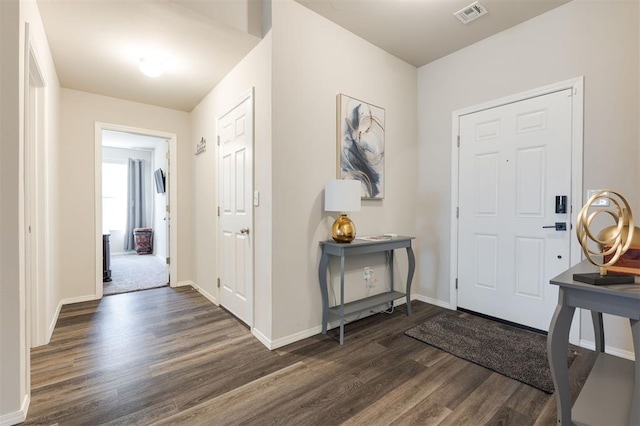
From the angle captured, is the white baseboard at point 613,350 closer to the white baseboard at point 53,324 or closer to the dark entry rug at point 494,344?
the dark entry rug at point 494,344

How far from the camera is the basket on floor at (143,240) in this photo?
695 cm

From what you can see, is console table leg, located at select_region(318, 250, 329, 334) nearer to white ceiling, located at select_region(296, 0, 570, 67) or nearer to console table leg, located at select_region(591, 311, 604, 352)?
console table leg, located at select_region(591, 311, 604, 352)

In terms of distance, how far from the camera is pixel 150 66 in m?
2.73

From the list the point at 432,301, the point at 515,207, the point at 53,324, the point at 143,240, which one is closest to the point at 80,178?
the point at 53,324

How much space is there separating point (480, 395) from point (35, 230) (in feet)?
10.7

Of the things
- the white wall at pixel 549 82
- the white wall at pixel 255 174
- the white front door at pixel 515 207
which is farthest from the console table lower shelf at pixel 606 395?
the white wall at pixel 255 174

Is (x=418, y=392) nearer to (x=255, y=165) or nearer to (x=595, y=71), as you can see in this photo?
(x=255, y=165)

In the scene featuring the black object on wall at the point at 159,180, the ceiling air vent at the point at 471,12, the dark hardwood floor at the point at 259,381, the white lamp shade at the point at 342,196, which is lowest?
the dark hardwood floor at the point at 259,381

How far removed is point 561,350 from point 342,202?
156 cm

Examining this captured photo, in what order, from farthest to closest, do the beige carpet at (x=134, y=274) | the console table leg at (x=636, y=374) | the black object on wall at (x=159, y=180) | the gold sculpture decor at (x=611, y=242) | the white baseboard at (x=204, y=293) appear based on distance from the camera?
the black object on wall at (x=159, y=180) → the beige carpet at (x=134, y=274) → the white baseboard at (x=204, y=293) → the gold sculpture decor at (x=611, y=242) → the console table leg at (x=636, y=374)

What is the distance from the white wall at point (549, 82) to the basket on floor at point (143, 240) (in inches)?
251

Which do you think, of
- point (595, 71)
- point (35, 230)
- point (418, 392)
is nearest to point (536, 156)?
point (595, 71)

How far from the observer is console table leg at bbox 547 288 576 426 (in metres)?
1.28
